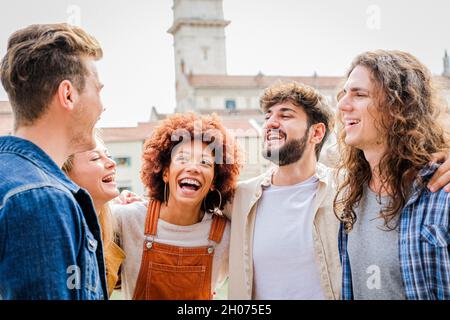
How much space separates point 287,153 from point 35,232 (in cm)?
184

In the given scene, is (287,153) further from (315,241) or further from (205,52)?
(205,52)

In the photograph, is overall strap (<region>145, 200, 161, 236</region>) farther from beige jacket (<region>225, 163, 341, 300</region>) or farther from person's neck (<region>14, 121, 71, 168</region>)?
person's neck (<region>14, 121, 71, 168</region>)

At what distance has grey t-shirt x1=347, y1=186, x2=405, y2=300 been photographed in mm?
1926

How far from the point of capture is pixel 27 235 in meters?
1.20

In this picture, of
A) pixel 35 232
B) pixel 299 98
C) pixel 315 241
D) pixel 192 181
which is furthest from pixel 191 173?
pixel 35 232

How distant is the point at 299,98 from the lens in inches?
117

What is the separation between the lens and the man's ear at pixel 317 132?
3041 mm

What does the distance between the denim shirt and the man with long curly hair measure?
1.14m

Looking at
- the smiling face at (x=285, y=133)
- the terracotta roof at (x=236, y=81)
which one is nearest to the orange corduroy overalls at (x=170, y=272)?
the smiling face at (x=285, y=133)

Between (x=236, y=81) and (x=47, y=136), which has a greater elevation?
(x=236, y=81)

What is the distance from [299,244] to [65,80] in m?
1.46

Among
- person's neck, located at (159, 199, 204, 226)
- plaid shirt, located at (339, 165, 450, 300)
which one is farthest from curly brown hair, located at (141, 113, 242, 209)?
plaid shirt, located at (339, 165, 450, 300)
